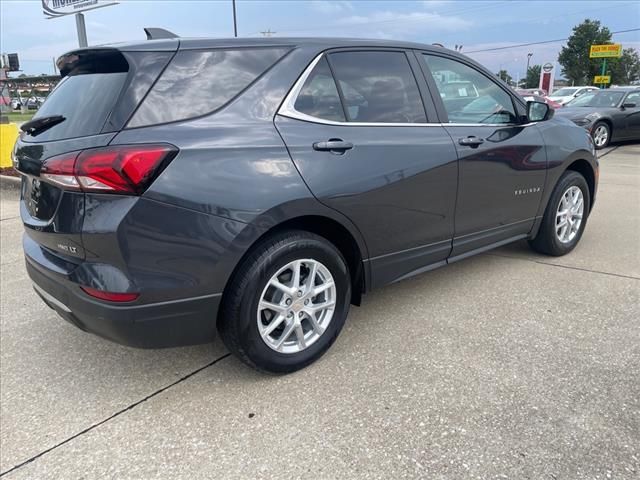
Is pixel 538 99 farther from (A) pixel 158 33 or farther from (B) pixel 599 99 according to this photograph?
(B) pixel 599 99

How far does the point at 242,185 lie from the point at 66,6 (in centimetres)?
1084

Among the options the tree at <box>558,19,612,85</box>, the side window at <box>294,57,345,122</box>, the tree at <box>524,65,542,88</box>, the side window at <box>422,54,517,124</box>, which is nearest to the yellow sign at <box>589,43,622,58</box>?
the tree at <box>558,19,612,85</box>

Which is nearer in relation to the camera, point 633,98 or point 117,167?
point 117,167

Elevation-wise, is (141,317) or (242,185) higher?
(242,185)

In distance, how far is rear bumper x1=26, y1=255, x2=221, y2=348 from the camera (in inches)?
87.1

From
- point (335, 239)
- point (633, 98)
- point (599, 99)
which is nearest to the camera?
point (335, 239)

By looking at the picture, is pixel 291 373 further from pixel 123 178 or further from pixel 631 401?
pixel 631 401

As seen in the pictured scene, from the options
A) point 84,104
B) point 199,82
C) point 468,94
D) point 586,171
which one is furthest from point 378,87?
point 586,171

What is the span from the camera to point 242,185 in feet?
7.61

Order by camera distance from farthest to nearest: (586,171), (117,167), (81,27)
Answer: (81,27), (586,171), (117,167)

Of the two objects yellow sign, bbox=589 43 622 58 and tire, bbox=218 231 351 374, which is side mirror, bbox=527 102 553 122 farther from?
yellow sign, bbox=589 43 622 58

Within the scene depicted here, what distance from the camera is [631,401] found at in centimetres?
247

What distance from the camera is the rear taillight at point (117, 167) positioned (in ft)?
6.88

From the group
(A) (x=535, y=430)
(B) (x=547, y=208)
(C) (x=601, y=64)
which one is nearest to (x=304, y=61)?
(A) (x=535, y=430)
